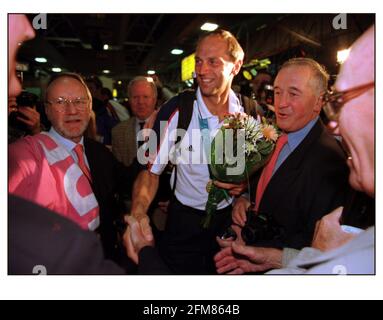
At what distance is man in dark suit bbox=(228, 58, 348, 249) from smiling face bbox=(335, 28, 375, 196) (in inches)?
8.0

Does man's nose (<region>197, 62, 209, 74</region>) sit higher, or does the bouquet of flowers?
man's nose (<region>197, 62, 209, 74</region>)

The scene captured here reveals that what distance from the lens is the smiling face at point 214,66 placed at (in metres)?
1.70

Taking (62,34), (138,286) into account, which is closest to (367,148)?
(138,286)

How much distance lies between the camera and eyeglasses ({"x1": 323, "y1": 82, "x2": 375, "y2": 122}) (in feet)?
4.12

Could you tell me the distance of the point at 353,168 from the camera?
1347 millimetres

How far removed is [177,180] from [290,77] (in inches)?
30.5

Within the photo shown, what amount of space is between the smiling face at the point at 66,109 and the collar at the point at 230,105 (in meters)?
0.55

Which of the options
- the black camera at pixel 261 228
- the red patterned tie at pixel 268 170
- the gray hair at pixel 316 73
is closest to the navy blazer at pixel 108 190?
the black camera at pixel 261 228

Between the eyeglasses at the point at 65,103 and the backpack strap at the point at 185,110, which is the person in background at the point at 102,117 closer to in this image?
the eyeglasses at the point at 65,103

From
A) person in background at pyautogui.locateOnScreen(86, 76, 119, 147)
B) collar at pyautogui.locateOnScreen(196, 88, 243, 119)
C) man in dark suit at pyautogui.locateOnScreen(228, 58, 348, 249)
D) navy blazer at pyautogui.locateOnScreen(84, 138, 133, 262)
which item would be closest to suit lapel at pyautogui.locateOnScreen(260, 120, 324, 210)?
man in dark suit at pyautogui.locateOnScreen(228, 58, 348, 249)

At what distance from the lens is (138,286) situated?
1437 mm

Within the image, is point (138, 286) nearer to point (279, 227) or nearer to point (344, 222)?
point (279, 227)

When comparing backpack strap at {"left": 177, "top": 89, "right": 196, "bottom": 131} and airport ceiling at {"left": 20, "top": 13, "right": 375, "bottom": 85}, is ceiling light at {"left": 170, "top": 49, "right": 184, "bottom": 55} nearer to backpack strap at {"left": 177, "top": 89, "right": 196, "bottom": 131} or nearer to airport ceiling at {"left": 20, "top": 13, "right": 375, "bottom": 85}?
airport ceiling at {"left": 20, "top": 13, "right": 375, "bottom": 85}

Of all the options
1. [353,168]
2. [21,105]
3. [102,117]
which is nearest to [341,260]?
[353,168]
